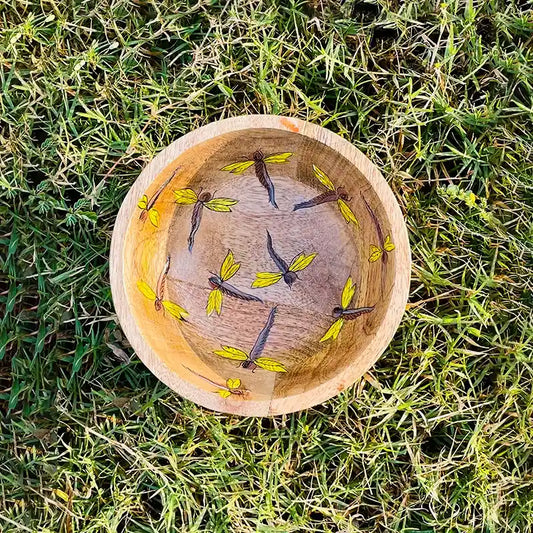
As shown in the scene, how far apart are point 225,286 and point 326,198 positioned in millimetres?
299

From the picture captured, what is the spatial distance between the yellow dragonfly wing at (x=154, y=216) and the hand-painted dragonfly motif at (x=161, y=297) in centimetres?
10

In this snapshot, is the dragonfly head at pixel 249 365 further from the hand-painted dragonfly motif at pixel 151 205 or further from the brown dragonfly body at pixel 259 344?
the hand-painted dragonfly motif at pixel 151 205

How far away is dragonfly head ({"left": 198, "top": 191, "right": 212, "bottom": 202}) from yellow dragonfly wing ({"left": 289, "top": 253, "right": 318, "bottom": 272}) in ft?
0.77

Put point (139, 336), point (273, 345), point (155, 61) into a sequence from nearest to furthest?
point (139, 336) < point (273, 345) < point (155, 61)

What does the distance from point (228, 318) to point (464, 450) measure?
0.60m

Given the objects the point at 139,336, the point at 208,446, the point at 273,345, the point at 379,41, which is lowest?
the point at 208,446

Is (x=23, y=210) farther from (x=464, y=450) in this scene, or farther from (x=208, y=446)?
(x=464, y=450)

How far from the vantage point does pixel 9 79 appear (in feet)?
4.78

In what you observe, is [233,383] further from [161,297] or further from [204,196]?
[204,196]

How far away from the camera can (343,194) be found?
133cm

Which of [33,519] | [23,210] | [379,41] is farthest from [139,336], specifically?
[379,41]

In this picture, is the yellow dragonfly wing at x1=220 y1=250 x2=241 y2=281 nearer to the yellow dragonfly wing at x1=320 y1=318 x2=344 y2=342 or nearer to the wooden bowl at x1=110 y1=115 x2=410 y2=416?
the wooden bowl at x1=110 y1=115 x2=410 y2=416

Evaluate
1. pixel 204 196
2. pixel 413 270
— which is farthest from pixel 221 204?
pixel 413 270

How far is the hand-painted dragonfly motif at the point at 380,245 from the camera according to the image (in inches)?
47.1
